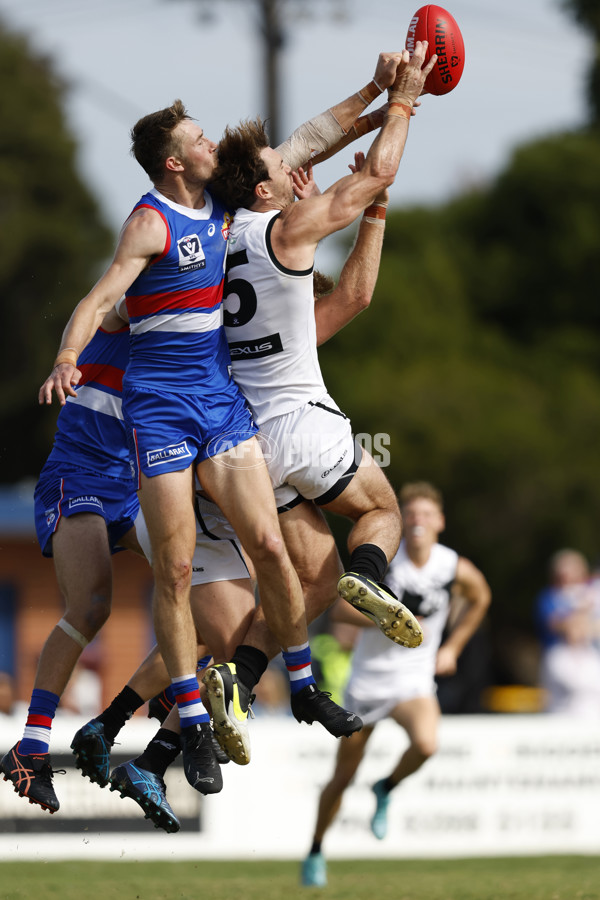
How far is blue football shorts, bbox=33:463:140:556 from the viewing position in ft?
23.5

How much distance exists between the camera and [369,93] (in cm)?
712

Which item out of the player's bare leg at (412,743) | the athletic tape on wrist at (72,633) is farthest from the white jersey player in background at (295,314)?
the player's bare leg at (412,743)

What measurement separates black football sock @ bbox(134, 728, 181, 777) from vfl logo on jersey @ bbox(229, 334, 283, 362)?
201 centimetres

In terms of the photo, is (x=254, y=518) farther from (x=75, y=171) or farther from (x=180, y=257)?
(x=75, y=171)

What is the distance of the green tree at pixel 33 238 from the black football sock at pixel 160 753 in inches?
925

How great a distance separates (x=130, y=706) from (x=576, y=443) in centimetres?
1647

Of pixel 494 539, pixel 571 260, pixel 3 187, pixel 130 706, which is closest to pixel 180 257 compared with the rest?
pixel 130 706

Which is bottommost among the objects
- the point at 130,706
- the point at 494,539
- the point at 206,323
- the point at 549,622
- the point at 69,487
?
the point at 494,539

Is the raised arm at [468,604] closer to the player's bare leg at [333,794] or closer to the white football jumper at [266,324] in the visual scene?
the player's bare leg at [333,794]

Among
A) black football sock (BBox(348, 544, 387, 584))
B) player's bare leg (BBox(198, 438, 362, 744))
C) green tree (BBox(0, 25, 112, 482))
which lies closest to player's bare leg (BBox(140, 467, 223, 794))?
player's bare leg (BBox(198, 438, 362, 744))

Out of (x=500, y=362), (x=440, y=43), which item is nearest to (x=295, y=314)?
(x=440, y=43)

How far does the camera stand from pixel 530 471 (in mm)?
21953

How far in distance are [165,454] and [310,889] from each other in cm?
424

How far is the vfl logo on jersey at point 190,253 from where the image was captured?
254 inches
